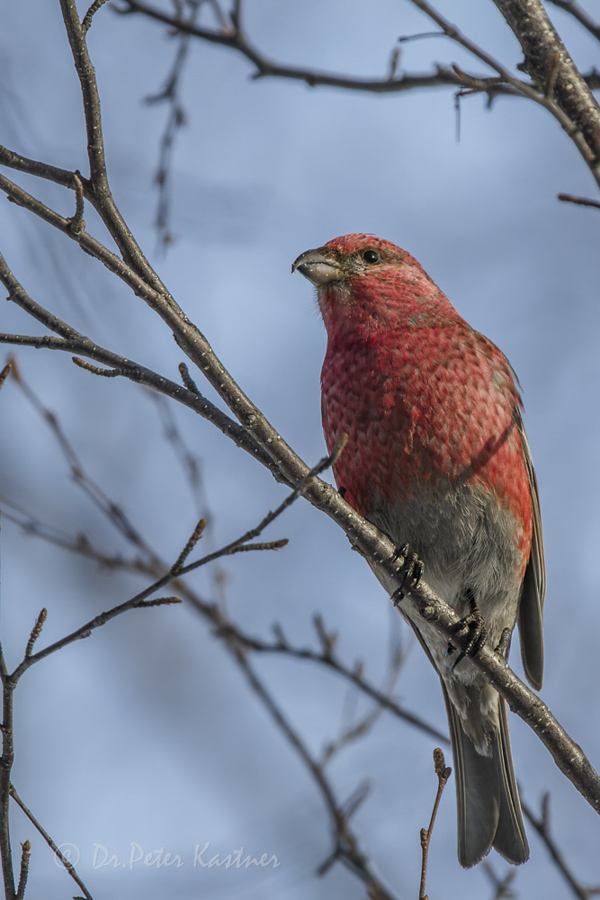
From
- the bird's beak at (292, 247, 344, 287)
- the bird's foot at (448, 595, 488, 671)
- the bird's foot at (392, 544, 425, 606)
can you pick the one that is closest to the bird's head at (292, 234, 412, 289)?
the bird's beak at (292, 247, 344, 287)

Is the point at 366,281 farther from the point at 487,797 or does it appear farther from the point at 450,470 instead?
the point at 487,797

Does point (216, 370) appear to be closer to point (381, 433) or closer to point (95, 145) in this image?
point (95, 145)

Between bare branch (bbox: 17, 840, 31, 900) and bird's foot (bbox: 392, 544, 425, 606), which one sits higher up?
bird's foot (bbox: 392, 544, 425, 606)

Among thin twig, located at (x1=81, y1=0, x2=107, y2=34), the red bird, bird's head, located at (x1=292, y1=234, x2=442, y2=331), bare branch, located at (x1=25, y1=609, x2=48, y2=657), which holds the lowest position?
bare branch, located at (x1=25, y1=609, x2=48, y2=657)

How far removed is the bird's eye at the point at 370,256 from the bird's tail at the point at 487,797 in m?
2.17

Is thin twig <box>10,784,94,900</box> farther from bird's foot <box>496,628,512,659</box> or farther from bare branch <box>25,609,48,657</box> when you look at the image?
bird's foot <box>496,628,512,659</box>

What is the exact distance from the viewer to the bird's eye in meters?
4.59

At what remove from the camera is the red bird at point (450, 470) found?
12.6 feet

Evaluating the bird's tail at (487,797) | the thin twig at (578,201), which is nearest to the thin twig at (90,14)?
the thin twig at (578,201)

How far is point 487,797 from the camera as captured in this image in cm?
420

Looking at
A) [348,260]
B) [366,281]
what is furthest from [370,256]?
[366,281]

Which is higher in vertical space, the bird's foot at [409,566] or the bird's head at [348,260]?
the bird's head at [348,260]

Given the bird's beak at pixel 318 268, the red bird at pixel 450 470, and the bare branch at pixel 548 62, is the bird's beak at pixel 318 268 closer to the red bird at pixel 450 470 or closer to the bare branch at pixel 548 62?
the red bird at pixel 450 470

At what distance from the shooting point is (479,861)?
404 cm
